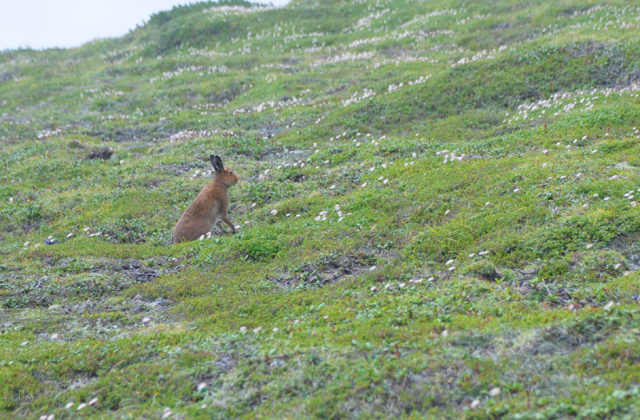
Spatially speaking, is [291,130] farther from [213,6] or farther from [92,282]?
[213,6]

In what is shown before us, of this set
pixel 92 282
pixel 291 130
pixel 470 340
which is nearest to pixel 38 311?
pixel 92 282

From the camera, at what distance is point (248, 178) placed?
16062 mm

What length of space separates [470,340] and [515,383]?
946 millimetres

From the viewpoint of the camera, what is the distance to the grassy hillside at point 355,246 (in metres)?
5.85

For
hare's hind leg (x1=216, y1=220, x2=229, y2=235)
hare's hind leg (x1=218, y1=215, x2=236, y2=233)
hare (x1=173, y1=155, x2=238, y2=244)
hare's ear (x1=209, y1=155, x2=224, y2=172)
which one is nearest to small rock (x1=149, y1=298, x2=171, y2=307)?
hare (x1=173, y1=155, x2=238, y2=244)

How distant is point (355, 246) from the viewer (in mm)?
10062

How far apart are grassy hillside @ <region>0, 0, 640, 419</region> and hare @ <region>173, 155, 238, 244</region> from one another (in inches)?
26.8

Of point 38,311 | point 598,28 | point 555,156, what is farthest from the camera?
point 598,28

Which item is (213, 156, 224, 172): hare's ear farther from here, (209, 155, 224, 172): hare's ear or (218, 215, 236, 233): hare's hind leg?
(218, 215, 236, 233): hare's hind leg

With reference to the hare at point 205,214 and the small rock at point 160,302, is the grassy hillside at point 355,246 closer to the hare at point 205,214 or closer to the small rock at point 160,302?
the small rock at point 160,302

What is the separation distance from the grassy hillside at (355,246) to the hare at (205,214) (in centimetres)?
68

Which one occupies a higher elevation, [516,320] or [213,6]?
[213,6]

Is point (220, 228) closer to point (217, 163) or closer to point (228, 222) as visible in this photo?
point (228, 222)

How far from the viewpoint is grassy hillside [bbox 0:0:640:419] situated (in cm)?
585
